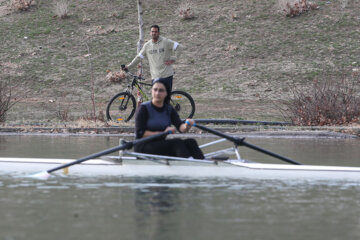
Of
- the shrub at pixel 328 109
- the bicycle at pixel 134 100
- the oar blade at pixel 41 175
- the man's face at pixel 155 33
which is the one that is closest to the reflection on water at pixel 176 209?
the oar blade at pixel 41 175

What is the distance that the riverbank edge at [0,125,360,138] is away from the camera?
16812 millimetres

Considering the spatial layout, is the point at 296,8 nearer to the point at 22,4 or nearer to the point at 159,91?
the point at 22,4

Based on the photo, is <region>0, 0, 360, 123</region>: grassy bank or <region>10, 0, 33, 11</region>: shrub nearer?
<region>0, 0, 360, 123</region>: grassy bank

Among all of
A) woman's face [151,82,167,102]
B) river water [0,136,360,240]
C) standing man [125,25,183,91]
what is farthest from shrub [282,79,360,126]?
river water [0,136,360,240]

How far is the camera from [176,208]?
7.50 m

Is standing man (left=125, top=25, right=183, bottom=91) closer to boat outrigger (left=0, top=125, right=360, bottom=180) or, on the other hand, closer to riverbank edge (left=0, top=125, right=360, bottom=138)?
riverbank edge (left=0, top=125, right=360, bottom=138)

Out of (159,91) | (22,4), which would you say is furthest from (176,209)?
(22,4)

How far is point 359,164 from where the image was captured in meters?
11.6

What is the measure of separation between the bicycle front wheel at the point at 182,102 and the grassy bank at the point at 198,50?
2341 mm

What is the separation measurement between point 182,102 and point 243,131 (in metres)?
2.25

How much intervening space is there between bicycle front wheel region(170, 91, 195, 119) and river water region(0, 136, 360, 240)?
889 centimetres

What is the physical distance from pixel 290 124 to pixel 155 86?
9426 millimetres

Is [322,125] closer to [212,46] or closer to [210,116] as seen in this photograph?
[210,116]

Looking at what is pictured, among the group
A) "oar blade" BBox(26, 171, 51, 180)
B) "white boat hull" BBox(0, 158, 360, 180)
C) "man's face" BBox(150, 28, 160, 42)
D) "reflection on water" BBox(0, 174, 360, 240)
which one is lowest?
"reflection on water" BBox(0, 174, 360, 240)
